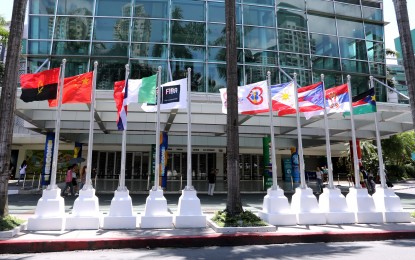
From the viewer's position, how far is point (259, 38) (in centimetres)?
2305

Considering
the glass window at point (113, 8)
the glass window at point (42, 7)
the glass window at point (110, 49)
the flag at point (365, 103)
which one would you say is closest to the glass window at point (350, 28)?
the flag at point (365, 103)

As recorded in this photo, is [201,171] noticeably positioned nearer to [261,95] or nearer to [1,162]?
[261,95]

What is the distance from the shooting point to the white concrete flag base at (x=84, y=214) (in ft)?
30.7

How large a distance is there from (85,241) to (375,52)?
84.4 ft

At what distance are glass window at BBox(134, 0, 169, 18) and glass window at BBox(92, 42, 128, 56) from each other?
2647 mm

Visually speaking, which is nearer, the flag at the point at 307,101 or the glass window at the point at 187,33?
the flag at the point at 307,101

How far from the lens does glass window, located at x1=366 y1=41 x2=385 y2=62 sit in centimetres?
2502

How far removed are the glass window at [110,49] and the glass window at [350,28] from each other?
16882mm

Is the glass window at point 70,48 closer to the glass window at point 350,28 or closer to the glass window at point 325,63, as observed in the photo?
the glass window at point 325,63

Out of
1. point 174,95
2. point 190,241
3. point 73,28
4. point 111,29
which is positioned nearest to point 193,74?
point 111,29

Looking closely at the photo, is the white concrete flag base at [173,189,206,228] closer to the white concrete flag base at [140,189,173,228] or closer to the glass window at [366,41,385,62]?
the white concrete flag base at [140,189,173,228]

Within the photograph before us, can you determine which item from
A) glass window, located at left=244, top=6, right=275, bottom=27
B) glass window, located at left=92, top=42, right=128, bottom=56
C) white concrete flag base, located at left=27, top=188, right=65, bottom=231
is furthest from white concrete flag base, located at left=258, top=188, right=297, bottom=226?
glass window, located at left=244, top=6, right=275, bottom=27

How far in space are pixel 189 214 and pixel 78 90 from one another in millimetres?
5594

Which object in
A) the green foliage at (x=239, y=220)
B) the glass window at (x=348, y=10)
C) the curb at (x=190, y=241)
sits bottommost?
the curb at (x=190, y=241)
